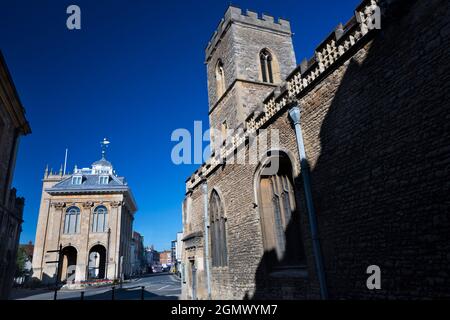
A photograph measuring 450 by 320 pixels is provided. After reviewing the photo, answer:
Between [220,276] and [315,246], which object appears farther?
[220,276]

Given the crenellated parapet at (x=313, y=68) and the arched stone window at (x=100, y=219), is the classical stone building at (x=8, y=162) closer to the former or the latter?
the crenellated parapet at (x=313, y=68)

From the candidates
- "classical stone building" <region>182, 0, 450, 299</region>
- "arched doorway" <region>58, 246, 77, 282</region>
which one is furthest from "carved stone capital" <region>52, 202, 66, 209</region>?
"classical stone building" <region>182, 0, 450, 299</region>

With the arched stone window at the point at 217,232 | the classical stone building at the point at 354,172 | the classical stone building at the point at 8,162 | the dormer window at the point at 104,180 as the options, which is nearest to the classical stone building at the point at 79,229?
the dormer window at the point at 104,180

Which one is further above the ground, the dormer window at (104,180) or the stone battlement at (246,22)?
the stone battlement at (246,22)

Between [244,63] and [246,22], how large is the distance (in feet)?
10.6

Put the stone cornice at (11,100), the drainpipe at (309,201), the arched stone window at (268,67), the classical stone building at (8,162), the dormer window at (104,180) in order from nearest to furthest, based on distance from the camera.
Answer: the drainpipe at (309,201), the stone cornice at (11,100), the classical stone building at (8,162), the arched stone window at (268,67), the dormer window at (104,180)

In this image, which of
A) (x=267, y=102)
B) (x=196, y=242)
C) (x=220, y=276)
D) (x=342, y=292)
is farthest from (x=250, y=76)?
(x=342, y=292)

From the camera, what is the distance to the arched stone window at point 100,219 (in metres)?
37.9

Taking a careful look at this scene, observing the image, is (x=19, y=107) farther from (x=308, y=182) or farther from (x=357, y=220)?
(x=357, y=220)

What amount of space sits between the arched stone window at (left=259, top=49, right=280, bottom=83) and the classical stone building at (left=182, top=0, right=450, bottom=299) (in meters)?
7.14

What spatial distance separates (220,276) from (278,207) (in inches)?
195

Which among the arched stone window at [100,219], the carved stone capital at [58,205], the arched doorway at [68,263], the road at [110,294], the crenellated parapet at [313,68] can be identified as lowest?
the road at [110,294]

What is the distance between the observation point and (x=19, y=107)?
40.4 ft

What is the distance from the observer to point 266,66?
18.1m
